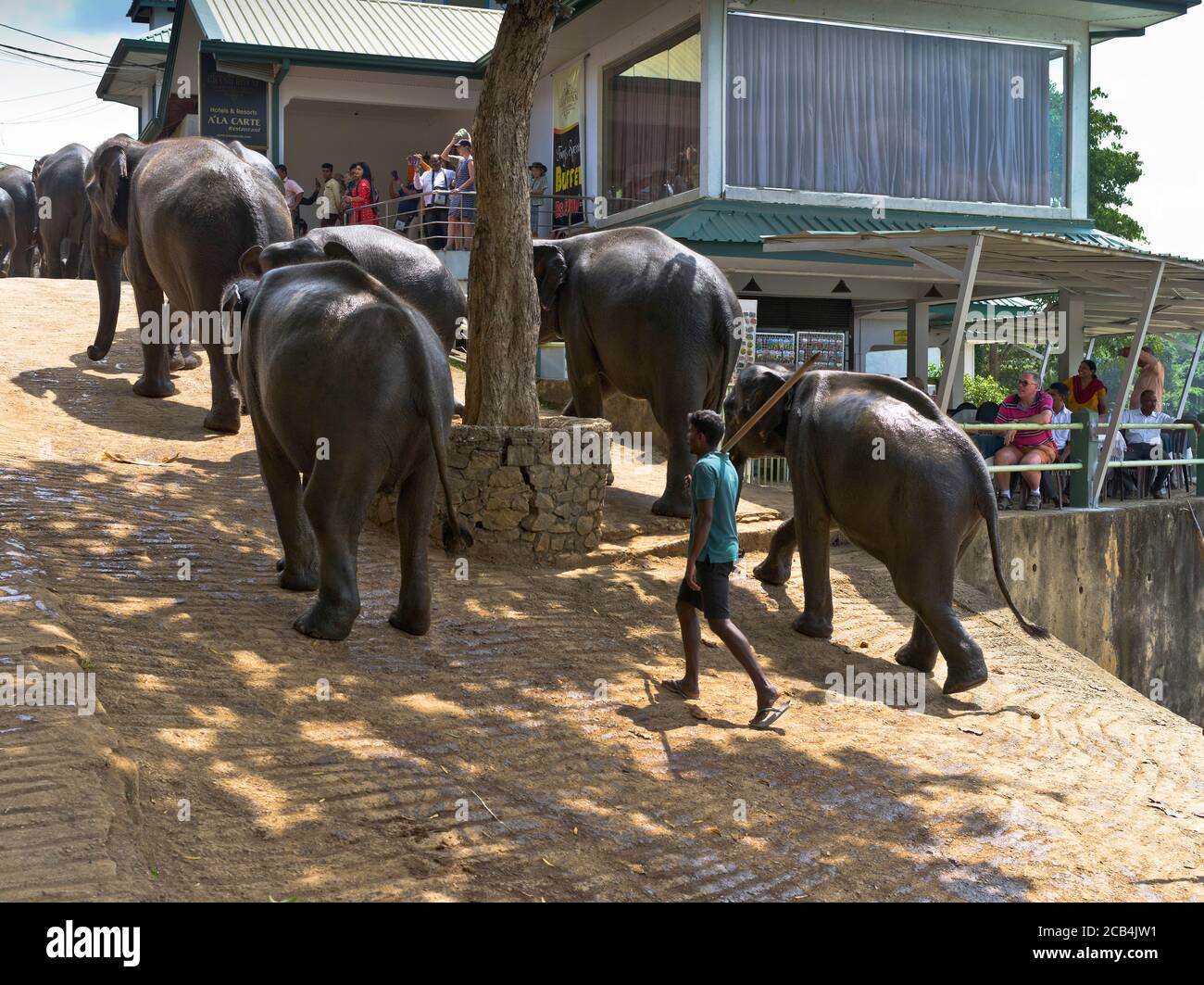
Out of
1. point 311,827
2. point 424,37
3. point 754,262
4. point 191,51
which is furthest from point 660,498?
point 191,51

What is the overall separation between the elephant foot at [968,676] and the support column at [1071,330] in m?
12.4

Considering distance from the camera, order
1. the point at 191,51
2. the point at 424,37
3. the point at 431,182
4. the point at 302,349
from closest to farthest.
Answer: the point at 302,349 → the point at 431,182 → the point at 424,37 → the point at 191,51

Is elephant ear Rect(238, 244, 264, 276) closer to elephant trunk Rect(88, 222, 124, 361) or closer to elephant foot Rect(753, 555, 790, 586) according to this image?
elephant foot Rect(753, 555, 790, 586)

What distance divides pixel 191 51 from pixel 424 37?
16.4 feet

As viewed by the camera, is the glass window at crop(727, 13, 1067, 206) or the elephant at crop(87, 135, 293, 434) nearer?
the elephant at crop(87, 135, 293, 434)

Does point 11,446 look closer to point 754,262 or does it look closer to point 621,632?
point 621,632

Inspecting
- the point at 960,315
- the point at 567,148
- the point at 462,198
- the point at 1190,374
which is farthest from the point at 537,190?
the point at 1190,374

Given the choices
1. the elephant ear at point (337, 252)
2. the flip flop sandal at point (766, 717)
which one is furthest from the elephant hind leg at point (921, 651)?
the elephant ear at point (337, 252)

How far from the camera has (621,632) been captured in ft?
27.2

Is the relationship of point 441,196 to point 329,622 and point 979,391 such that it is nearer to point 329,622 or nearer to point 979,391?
point 329,622

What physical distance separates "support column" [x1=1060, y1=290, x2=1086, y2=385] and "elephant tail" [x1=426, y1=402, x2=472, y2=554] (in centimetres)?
1452

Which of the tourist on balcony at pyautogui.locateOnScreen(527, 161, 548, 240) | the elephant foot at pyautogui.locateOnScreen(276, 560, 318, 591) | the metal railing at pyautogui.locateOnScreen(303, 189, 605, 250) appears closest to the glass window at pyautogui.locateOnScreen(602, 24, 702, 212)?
the metal railing at pyautogui.locateOnScreen(303, 189, 605, 250)

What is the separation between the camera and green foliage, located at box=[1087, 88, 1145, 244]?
3556 centimetres

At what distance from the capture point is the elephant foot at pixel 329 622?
677cm
